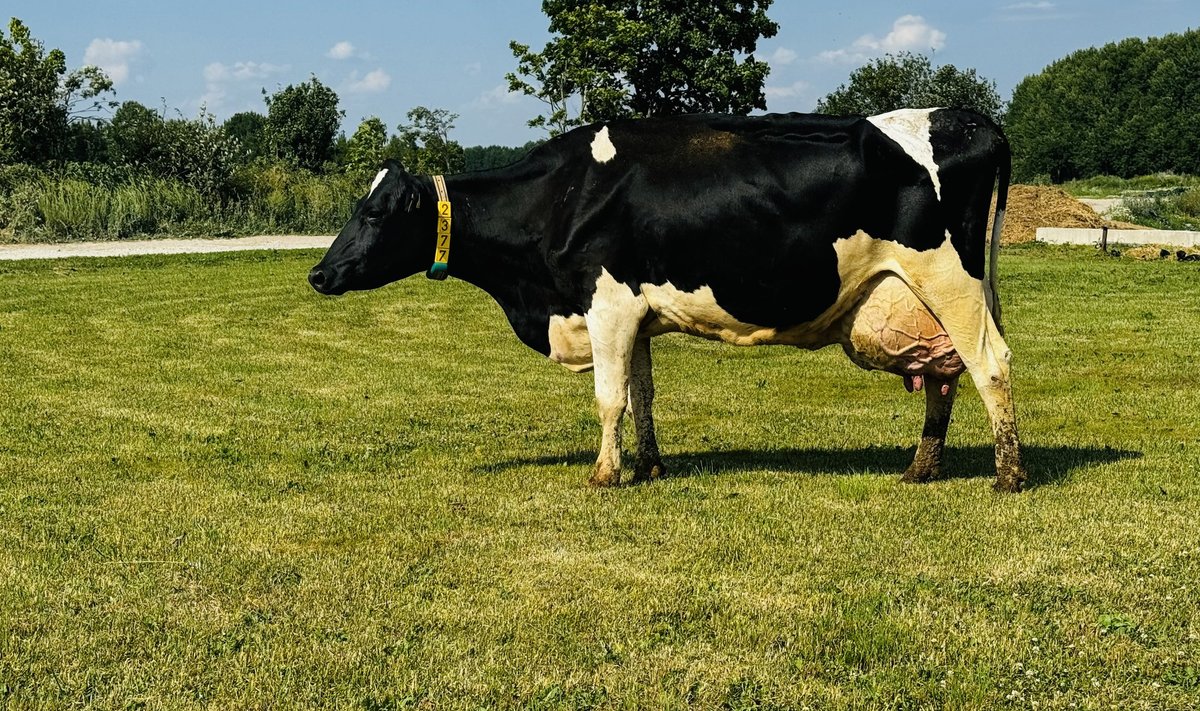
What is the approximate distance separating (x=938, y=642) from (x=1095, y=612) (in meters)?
0.97

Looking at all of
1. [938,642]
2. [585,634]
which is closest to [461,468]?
[585,634]

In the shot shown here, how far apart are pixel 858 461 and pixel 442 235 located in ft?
12.7

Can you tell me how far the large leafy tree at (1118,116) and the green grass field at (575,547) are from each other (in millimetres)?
74174

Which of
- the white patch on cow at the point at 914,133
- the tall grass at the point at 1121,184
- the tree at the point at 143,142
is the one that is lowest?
the white patch on cow at the point at 914,133

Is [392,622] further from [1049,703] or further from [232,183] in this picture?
[232,183]

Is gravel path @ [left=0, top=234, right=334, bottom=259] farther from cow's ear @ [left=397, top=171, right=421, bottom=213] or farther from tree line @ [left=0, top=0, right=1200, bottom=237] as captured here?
cow's ear @ [left=397, top=171, right=421, bottom=213]

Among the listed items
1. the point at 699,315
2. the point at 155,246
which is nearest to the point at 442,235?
the point at 699,315

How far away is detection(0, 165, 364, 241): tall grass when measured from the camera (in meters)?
36.8

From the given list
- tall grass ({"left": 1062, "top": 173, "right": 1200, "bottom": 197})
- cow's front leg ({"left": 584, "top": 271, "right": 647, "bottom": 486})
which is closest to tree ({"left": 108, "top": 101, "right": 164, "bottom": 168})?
cow's front leg ({"left": 584, "top": 271, "right": 647, "bottom": 486})

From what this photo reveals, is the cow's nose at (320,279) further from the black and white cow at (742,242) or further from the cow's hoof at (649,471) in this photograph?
the cow's hoof at (649,471)

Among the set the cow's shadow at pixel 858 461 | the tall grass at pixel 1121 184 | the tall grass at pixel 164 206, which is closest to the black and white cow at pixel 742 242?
the cow's shadow at pixel 858 461

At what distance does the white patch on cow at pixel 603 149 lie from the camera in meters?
9.40

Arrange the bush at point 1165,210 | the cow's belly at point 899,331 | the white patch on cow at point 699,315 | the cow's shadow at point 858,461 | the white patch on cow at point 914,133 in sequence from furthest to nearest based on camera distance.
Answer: the bush at point 1165,210, the cow's shadow at point 858,461, the white patch on cow at point 699,315, the cow's belly at point 899,331, the white patch on cow at point 914,133

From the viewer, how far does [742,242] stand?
9102 millimetres
